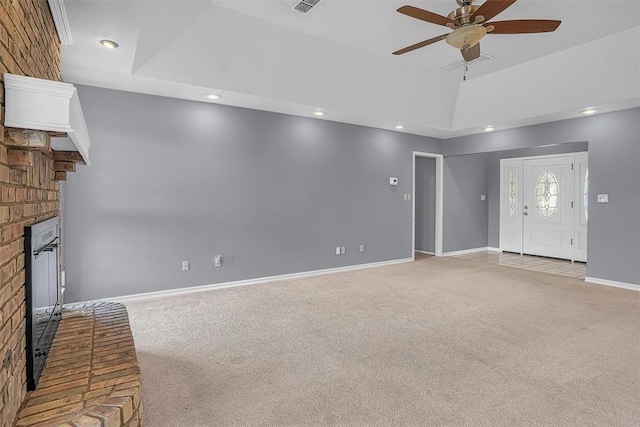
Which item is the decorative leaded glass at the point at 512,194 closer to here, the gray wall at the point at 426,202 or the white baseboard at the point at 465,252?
the white baseboard at the point at 465,252

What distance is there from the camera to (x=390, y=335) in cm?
324

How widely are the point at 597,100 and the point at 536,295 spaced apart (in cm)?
266

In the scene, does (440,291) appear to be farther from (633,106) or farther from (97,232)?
(97,232)

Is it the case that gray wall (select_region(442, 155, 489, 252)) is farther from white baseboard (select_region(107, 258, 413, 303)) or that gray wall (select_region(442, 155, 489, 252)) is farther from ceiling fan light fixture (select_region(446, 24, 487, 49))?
ceiling fan light fixture (select_region(446, 24, 487, 49))

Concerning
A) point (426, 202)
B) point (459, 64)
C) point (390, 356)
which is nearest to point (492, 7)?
point (459, 64)

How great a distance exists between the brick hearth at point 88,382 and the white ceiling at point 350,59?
2.20 metres

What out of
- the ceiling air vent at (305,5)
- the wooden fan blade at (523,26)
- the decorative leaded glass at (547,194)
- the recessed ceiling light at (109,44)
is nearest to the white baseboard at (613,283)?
the decorative leaded glass at (547,194)

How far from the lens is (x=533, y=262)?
6.97m

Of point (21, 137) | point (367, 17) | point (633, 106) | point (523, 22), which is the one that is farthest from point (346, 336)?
point (633, 106)

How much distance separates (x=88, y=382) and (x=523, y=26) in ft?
12.5

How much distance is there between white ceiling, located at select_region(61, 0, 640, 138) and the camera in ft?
11.2

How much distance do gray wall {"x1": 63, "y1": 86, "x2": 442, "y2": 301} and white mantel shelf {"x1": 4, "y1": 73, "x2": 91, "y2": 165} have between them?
294cm

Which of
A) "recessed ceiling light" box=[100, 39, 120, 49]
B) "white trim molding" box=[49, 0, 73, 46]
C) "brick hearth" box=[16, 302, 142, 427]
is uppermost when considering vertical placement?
"recessed ceiling light" box=[100, 39, 120, 49]

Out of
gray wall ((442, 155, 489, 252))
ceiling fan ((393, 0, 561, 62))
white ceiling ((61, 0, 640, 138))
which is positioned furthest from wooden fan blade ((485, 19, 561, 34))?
gray wall ((442, 155, 489, 252))
